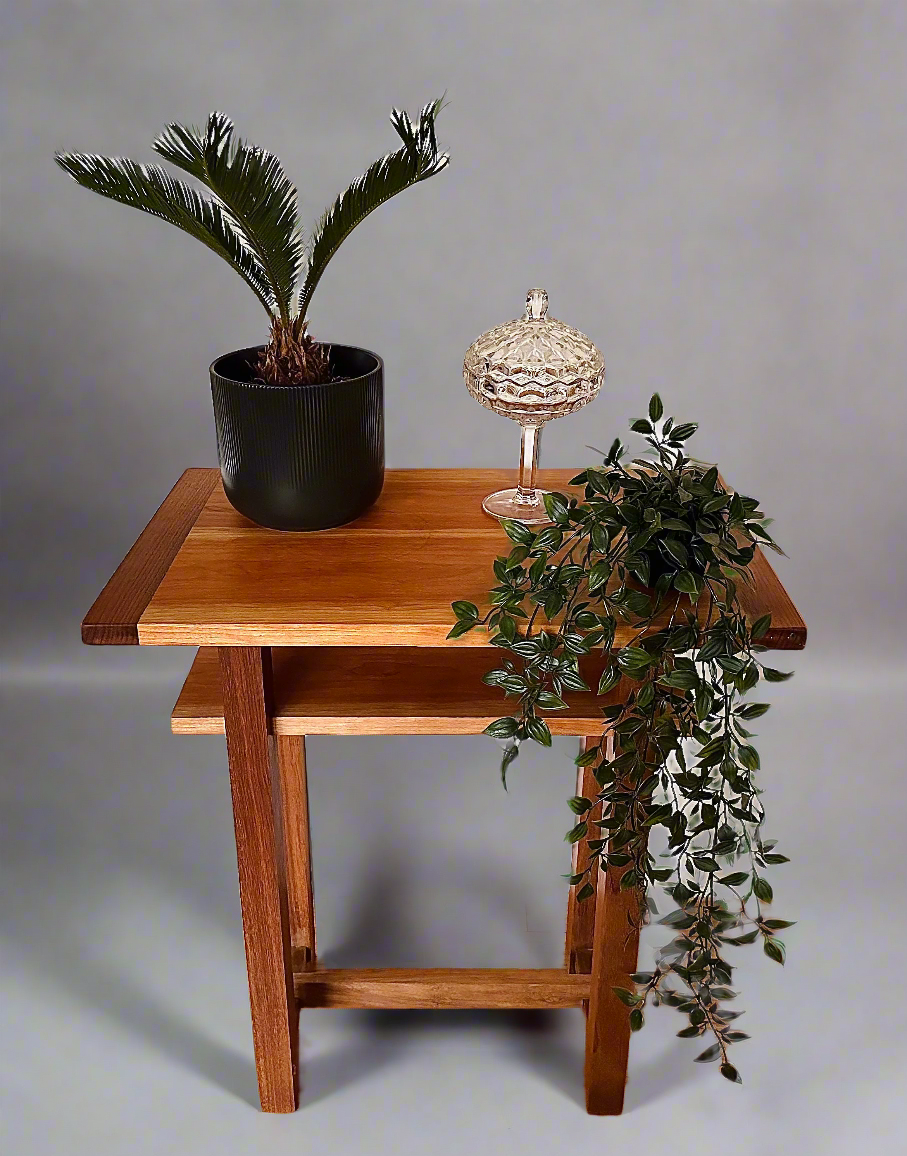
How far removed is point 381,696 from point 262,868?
11.9 inches

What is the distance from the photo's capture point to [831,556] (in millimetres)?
3160

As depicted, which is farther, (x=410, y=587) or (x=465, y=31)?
(x=465, y=31)

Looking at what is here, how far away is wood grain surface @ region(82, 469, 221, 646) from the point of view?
1524mm

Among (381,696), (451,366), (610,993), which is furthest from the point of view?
(451,366)

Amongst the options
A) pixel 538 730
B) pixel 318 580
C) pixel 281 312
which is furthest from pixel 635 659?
pixel 281 312

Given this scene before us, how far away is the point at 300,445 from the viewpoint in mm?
1649

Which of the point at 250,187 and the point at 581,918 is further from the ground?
the point at 250,187

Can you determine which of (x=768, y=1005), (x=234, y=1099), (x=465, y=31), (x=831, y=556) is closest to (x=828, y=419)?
(x=831, y=556)

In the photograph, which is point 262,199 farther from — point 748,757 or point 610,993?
point 610,993

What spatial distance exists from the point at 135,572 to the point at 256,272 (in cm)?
46

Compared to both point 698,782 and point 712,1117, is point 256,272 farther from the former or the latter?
point 712,1117

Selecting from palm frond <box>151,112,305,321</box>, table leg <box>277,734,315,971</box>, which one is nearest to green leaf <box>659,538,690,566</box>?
palm frond <box>151,112,305,321</box>

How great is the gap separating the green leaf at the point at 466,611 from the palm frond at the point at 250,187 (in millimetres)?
523

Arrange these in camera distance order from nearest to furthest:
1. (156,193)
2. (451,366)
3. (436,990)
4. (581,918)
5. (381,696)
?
(156,193) → (381,696) → (436,990) → (581,918) → (451,366)
